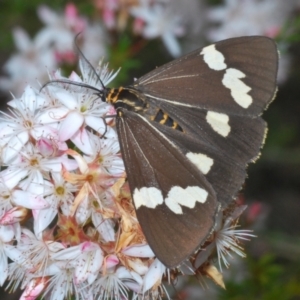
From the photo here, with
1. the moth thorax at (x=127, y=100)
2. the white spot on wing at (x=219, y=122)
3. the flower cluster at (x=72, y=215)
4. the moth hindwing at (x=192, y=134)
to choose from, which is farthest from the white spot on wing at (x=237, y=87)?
the flower cluster at (x=72, y=215)

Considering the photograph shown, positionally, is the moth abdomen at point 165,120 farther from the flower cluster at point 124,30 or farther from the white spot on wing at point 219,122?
the flower cluster at point 124,30

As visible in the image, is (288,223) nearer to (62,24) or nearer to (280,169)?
(280,169)

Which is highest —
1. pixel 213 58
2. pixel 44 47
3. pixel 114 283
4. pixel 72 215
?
pixel 44 47

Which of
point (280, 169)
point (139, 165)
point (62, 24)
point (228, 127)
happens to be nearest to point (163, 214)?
point (139, 165)

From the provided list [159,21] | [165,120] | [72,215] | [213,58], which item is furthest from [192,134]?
[159,21]

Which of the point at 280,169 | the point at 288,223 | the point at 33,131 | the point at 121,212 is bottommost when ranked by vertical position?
the point at 288,223

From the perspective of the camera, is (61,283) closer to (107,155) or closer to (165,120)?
(107,155)

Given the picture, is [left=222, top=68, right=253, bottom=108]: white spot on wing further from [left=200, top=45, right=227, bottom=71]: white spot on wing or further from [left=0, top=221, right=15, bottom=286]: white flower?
[left=0, top=221, right=15, bottom=286]: white flower
